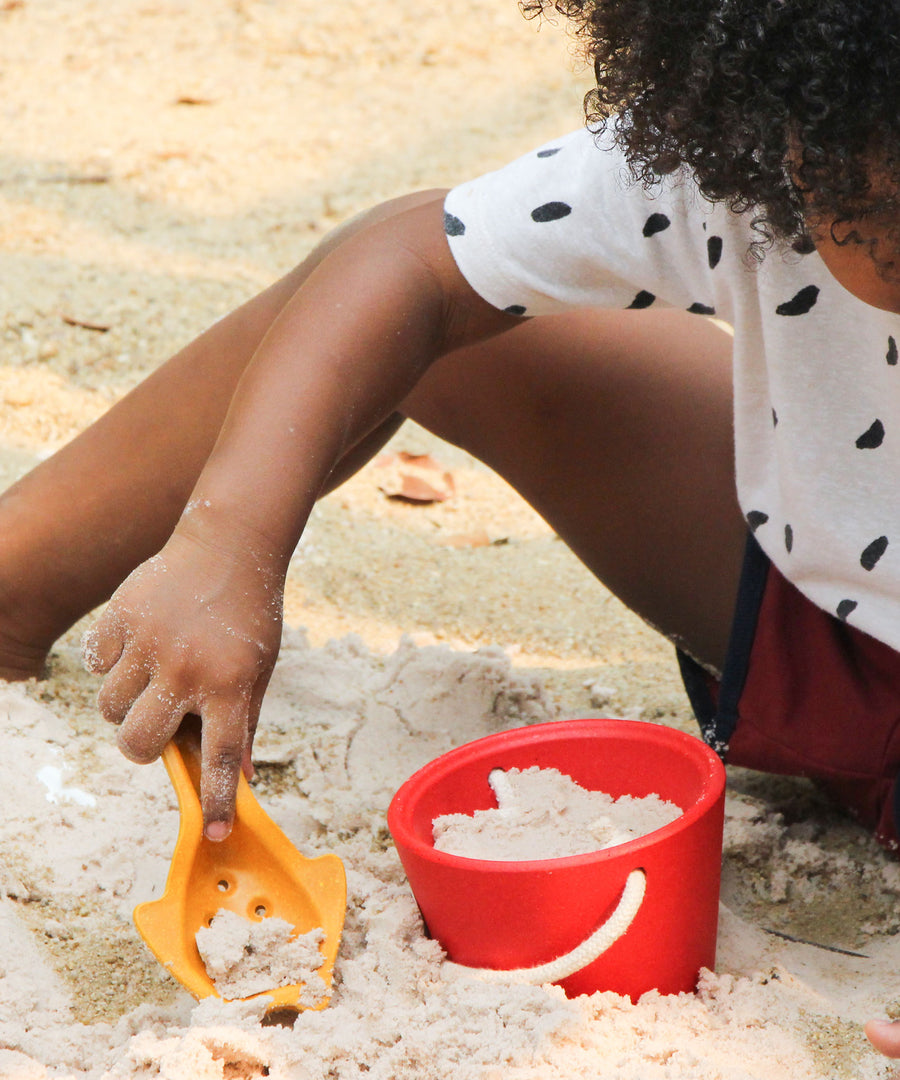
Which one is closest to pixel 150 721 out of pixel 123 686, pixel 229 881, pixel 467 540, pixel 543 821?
pixel 123 686

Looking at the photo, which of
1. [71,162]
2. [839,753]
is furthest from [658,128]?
[71,162]

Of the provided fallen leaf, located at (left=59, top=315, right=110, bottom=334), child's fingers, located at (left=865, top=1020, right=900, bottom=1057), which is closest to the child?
child's fingers, located at (left=865, top=1020, right=900, bottom=1057)

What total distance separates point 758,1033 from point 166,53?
3.39m

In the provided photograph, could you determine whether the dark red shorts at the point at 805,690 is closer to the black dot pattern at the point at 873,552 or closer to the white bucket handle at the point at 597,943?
the black dot pattern at the point at 873,552

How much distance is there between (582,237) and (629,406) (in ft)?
0.75

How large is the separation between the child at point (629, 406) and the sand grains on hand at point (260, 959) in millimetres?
76

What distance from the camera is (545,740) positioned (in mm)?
1042

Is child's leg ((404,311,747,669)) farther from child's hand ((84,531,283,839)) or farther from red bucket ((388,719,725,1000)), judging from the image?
child's hand ((84,531,283,839))

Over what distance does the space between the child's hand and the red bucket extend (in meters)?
0.14

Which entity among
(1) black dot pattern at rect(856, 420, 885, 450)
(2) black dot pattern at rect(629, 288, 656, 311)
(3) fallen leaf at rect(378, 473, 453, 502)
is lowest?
(3) fallen leaf at rect(378, 473, 453, 502)

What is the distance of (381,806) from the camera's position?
1.18m

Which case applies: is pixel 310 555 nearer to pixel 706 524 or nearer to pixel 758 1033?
pixel 706 524

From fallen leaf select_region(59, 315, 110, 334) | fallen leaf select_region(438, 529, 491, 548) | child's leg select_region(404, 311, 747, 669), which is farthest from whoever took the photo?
fallen leaf select_region(59, 315, 110, 334)

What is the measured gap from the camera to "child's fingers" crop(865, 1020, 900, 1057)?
0.80m
